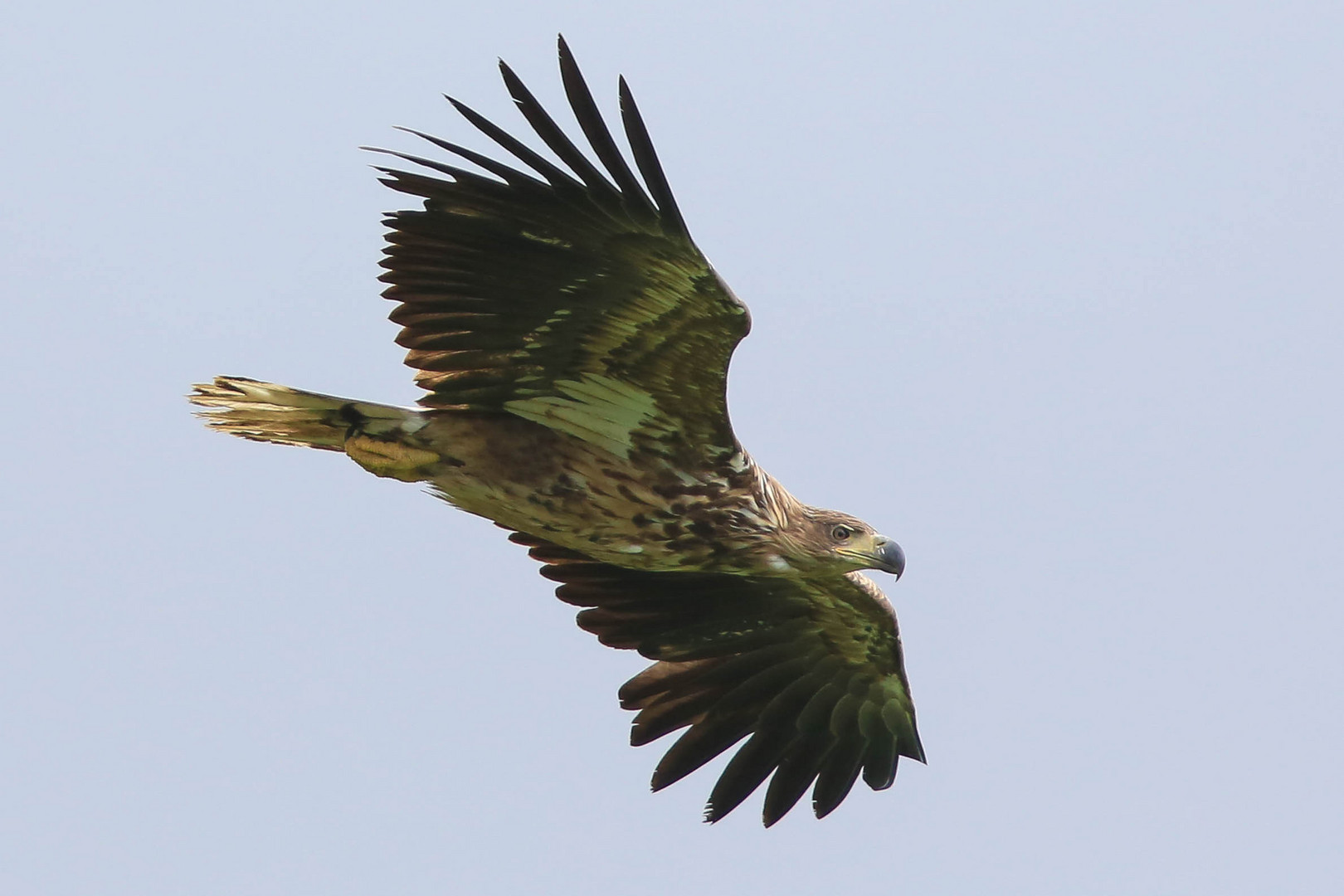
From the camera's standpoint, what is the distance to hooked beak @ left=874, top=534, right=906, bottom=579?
9.39 m

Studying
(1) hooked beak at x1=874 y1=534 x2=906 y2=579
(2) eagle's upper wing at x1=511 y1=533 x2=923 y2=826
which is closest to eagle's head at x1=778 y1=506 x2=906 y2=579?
(1) hooked beak at x1=874 y1=534 x2=906 y2=579

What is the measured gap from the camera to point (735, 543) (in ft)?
29.9

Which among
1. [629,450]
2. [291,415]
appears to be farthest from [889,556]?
[291,415]

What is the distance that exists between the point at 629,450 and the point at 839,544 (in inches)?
48.9

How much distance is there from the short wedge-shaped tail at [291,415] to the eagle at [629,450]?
11 mm

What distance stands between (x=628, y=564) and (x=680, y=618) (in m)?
1.33

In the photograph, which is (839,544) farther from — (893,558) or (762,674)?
(762,674)

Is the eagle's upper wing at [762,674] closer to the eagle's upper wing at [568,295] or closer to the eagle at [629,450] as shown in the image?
the eagle at [629,450]

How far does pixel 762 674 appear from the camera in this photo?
10891 millimetres

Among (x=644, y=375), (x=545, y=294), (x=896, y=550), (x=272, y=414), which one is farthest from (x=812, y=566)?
(x=272, y=414)

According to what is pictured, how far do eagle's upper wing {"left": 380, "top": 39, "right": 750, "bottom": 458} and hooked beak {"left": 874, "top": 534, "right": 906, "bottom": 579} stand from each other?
1043 millimetres

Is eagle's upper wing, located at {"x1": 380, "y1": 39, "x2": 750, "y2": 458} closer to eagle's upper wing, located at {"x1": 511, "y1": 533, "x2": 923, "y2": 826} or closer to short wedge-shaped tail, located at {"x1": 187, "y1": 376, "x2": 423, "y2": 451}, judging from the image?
short wedge-shaped tail, located at {"x1": 187, "y1": 376, "x2": 423, "y2": 451}

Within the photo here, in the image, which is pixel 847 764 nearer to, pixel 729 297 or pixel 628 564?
pixel 628 564

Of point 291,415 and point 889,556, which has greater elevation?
point 291,415
